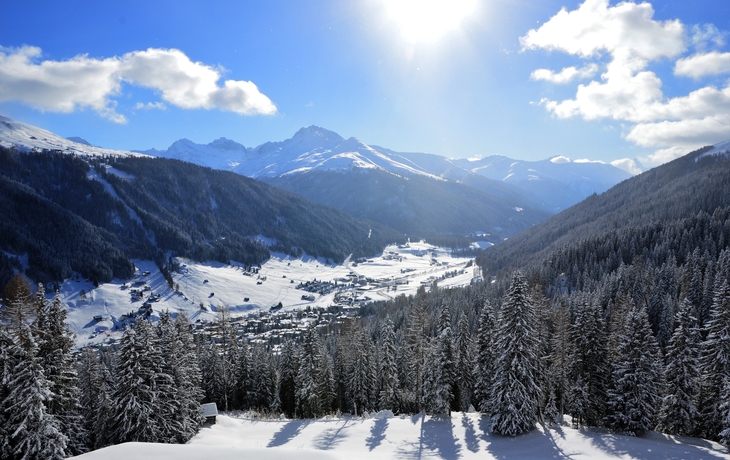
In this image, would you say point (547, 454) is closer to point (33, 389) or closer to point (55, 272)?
point (33, 389)

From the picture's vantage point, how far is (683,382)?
3400 cm

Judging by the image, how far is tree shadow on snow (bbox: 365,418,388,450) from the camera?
1374 inches

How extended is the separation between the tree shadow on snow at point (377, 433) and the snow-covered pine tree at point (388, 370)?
311 inches

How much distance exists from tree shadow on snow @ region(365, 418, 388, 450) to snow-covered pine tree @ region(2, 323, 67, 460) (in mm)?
23619

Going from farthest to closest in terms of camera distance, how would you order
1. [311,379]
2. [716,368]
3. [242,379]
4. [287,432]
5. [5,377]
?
[242,379], [311,379], [287,432], [716,368], [5,377]

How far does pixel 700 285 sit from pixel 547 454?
80477 millimetres

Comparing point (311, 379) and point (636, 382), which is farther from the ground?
point (636, 382)

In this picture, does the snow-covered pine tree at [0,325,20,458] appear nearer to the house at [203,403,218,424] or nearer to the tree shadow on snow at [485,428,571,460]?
the house at [203,403,218,424]

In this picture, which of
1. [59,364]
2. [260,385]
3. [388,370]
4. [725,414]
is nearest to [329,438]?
[388,370]

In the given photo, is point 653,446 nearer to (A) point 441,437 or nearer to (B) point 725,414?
(B) point 725,414

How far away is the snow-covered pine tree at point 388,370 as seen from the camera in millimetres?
48562

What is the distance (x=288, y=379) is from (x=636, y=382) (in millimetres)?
42909

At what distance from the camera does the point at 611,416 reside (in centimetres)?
3550

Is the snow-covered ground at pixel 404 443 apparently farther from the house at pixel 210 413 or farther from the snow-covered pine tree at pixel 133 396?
the snow-covered pine tree at pixel 133 396
